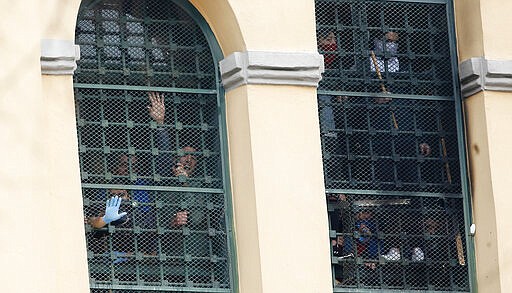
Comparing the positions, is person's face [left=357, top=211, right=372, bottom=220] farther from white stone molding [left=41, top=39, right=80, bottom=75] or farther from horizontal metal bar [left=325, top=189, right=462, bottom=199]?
white stone molding [left=41, top=39, right=80, bottom=75]

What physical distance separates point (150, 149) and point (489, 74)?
3050mm

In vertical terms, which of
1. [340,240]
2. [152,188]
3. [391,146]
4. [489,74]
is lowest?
[340,240]

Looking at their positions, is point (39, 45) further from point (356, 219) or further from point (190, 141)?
point (356, 219)

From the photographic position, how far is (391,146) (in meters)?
18.9

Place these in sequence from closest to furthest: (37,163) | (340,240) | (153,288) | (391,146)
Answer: (37,163) → (153,288) → (340,240) → (391,146)

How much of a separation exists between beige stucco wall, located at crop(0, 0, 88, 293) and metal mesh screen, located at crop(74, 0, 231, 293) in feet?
1.83

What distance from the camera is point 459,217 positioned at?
62.1 ft

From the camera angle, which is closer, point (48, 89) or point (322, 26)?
point (48, 89)

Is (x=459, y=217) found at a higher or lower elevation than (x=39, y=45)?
lower

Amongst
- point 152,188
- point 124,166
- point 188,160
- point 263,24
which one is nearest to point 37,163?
point 124,166

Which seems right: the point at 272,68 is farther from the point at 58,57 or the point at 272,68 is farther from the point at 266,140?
the point at 58,57

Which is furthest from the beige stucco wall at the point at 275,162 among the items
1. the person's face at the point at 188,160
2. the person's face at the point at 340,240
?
the person's face at the point at 340,240

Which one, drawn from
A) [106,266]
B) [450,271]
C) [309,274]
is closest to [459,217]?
[450,271]

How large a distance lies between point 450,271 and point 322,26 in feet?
7.83
